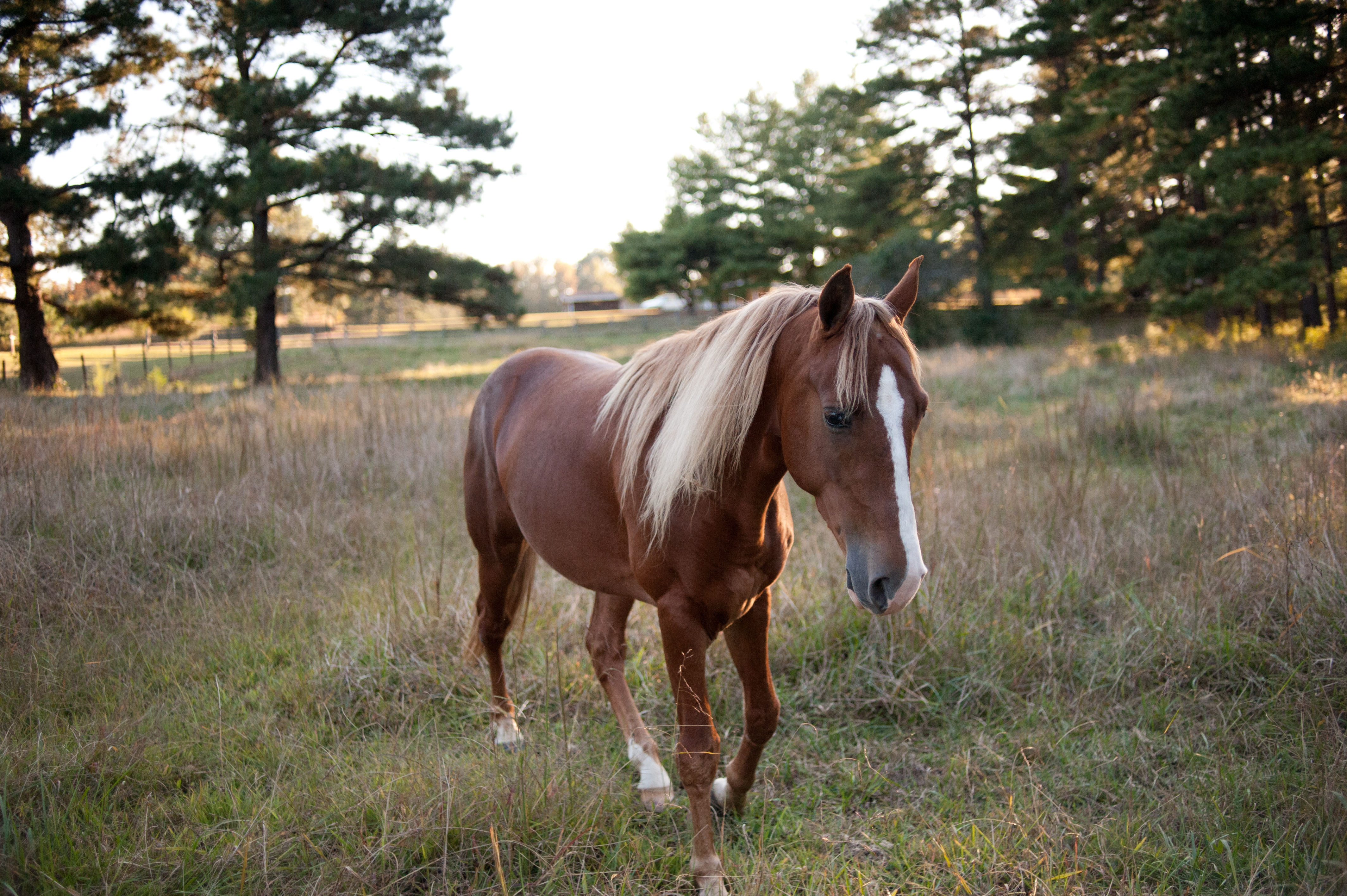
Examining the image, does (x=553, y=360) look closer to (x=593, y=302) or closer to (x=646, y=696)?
(x=646, y=696)

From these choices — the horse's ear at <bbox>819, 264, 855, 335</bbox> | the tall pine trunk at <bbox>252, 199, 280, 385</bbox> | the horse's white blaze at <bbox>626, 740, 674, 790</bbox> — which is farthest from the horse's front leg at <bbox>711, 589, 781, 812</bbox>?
the tall pine trunk at <bbox>252, 199, 280, 385</bbox>

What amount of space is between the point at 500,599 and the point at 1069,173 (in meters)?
21.1

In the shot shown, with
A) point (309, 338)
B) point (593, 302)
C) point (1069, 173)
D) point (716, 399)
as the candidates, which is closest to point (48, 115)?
point (716, 399)

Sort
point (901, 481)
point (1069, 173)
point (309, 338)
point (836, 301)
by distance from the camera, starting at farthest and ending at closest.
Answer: point (309, 338) → point (1069, 173) → point (836, 301) → point (901, 481)

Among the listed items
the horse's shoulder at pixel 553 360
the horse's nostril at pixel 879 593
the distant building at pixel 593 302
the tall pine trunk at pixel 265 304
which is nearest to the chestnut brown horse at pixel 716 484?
the horse's nostril at pixel 879 593

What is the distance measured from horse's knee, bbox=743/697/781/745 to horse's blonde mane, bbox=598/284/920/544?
0.66 m

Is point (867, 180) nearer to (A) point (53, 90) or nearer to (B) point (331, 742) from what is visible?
(A) point (53, 90)

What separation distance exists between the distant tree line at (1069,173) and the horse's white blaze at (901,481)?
1.20m

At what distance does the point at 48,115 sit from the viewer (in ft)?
24.4

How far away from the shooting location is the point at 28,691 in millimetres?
2693

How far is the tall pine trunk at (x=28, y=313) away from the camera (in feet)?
21.7

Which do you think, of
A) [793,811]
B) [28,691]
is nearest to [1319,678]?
[793,811]

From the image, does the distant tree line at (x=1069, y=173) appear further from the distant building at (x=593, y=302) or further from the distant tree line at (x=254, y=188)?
the distant building at (x=593, y=302)

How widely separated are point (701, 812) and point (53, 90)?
30.5 feet
